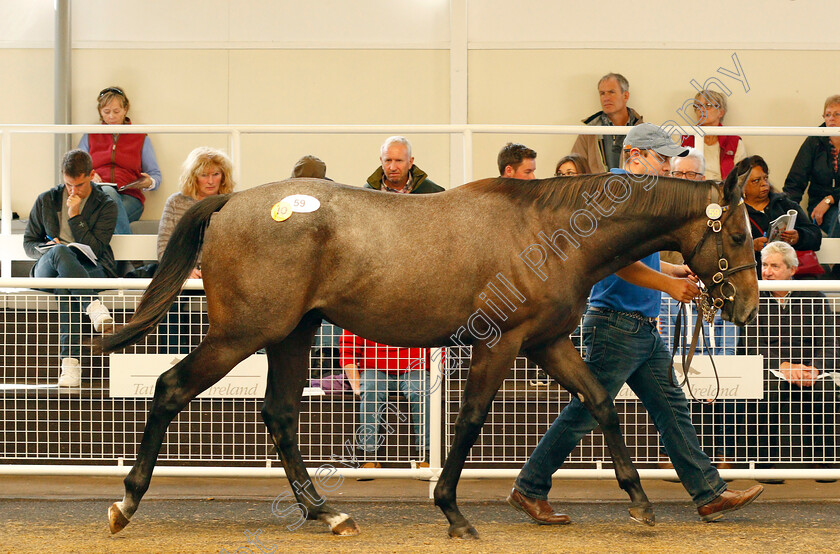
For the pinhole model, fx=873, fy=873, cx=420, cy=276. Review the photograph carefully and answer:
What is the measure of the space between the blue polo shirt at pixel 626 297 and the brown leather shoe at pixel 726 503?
89 cm

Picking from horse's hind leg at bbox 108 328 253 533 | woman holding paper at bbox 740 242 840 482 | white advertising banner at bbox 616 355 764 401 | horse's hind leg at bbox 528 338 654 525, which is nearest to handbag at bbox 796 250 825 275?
woman holding paper at bbox 740 242 840 482

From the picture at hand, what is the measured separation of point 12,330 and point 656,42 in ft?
19.6

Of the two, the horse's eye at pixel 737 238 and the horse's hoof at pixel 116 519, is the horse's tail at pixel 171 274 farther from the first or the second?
the horse's eye at pixel 737 238

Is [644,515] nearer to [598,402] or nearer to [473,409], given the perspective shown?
[598,402]

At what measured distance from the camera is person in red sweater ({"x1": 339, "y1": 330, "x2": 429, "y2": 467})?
462cm

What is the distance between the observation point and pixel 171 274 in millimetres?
3900

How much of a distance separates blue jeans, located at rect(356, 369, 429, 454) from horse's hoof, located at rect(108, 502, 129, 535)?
1.32m

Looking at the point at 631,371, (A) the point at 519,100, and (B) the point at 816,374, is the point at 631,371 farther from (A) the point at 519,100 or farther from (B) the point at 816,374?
(A) the point at 519,100

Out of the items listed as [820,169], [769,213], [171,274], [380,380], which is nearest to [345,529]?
[380,380]

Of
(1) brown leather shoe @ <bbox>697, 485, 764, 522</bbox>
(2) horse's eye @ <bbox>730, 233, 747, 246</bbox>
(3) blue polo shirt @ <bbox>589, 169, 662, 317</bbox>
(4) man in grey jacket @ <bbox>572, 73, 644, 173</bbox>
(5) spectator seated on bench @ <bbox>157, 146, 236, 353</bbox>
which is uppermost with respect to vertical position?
(4) man in grey jacket @ <bbox>572, 73, 644, 173</bbox>

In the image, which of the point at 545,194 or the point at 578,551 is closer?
the point at 578,551

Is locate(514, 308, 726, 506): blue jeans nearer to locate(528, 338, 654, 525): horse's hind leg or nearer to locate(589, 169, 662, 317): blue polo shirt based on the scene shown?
locate(589, 169, 662, 317): blue polo shirt

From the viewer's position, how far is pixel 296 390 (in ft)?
13.1

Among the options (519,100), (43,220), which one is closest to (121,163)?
(43,220)
